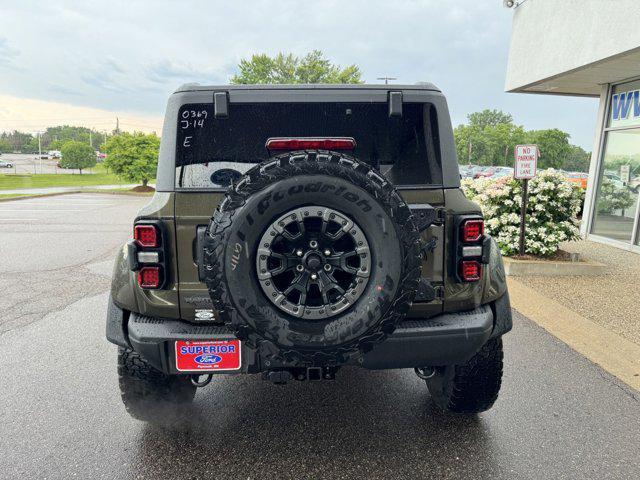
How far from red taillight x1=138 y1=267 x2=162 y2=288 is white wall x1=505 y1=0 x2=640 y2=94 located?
8457 millimetres

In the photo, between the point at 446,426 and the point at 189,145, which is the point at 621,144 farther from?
the point at 189,145

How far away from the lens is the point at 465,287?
236 cm

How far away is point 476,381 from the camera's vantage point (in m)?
2.69

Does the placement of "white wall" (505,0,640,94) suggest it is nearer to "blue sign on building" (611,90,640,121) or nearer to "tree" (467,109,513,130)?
"blue sign on building" (611,90,640,121)

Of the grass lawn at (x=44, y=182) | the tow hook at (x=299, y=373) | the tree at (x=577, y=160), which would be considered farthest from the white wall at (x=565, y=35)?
the tree at (x=577, y=160)

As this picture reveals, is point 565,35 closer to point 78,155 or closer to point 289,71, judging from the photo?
point 289,71

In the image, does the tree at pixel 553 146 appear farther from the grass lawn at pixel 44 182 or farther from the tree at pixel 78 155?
the grass lawn at pixel 44 182

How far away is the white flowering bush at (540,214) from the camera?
7.17 meters

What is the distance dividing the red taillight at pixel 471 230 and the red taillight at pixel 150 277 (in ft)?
4.94

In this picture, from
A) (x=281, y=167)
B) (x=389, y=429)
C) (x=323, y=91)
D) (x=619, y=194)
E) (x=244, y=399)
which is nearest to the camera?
(x=281, y=167)

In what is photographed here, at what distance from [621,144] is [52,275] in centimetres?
1130

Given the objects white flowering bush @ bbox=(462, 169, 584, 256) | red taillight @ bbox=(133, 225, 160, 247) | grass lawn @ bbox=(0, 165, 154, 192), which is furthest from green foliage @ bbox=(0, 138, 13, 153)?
red taillight @ bbox=(133, 225, 160, 247)

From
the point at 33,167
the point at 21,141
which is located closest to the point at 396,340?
the point at 33,167

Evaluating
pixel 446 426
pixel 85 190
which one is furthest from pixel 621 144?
pixel 85 190
